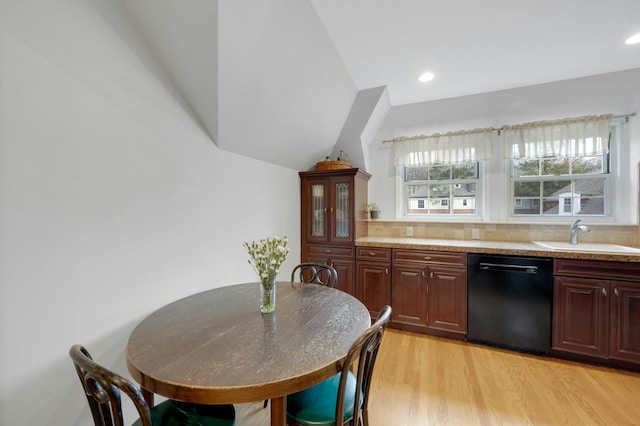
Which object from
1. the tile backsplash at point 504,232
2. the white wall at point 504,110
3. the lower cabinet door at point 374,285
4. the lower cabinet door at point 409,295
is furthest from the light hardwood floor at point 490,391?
the white wall at point 504,110

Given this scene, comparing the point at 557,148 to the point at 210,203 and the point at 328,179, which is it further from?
the point at 210,203

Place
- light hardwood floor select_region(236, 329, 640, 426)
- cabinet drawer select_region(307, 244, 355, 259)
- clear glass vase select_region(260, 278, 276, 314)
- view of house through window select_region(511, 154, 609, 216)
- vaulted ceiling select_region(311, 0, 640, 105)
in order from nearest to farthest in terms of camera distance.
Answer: clear glass vase select_region(260, 278, 276, 314) < light hardwood floor select_region(236, 329, 640, 426) < vaulted ceiling select_region(311, 0, 640, 105) < view of house through window select_region(511, 154, 609, 216) < cabinet drawer select_region(307, 244, 355, 259)

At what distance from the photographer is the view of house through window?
110 inches

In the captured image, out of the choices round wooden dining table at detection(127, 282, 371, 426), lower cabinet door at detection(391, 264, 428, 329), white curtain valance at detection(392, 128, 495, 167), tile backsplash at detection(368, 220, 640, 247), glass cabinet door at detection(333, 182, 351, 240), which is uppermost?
white curtain valance at detection(392, 128, 495, 167)

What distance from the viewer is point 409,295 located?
2762mm

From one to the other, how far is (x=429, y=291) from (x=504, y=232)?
3.83ft

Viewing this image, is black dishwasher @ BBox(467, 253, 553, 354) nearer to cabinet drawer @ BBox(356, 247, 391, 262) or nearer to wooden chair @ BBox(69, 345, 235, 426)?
cabinet drawer @ BBox(356, 247, 391, 262)

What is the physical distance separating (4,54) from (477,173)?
3.84 metres

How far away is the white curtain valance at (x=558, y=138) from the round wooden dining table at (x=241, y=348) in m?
2.82

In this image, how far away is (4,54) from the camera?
38.2 inches

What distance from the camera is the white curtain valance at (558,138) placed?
8.68 ft

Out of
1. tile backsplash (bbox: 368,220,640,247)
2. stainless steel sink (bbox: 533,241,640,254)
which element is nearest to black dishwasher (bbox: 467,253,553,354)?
stainless steel sink (bbox: 533,241,640,254)

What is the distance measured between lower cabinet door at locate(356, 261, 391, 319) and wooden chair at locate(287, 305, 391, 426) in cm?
170

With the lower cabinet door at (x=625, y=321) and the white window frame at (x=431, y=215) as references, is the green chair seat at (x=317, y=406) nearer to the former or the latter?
the lower cabinet door at (x=625, y=321)
